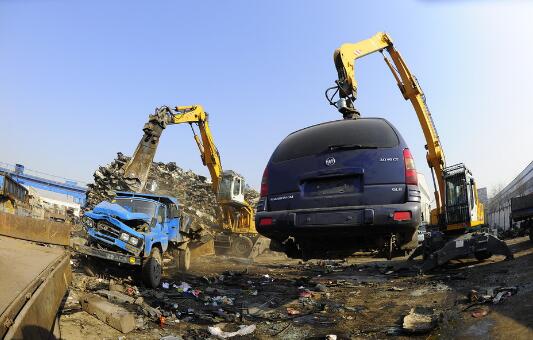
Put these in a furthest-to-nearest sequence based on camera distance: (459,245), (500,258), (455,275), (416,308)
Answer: (500,258)
(459,245)
(455,275)
(416,308)

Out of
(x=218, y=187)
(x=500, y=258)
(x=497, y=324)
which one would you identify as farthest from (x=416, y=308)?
(x=218, y=187)

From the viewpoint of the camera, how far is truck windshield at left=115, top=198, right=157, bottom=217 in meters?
9.92

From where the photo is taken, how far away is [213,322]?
18.9 ft

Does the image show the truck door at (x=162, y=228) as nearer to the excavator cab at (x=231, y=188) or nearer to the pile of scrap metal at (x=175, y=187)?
the excavator cab at (x=231, y=188)

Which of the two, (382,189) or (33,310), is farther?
(382,189)

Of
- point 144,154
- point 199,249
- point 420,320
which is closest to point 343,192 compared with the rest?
point 420,320

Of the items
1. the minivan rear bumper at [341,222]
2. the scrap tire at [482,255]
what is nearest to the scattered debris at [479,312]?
the minivan rear bumper at [341,222]

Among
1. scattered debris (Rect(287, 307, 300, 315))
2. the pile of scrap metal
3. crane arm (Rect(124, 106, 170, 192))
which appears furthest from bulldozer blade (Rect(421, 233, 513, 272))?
the pile of scrap metal

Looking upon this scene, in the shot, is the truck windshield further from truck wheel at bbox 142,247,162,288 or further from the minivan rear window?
the minivan rear window

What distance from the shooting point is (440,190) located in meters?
11.3

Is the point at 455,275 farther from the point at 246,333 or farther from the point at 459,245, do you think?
the point at 246,333

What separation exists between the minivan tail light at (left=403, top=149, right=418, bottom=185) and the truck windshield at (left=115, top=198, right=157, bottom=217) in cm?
745

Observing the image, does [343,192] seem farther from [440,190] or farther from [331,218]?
[440,190]

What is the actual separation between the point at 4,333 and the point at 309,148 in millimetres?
3356
